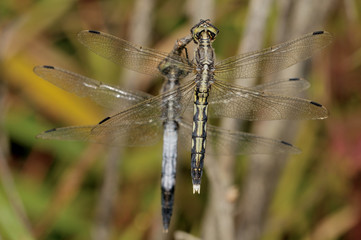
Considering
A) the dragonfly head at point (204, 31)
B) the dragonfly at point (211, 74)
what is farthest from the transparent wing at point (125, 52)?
the dragonfly head at point (204, 31)

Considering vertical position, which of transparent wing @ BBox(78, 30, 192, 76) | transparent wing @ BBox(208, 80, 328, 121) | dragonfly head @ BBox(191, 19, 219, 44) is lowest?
transparent wing @ BBox(208, 80, 328, 121)

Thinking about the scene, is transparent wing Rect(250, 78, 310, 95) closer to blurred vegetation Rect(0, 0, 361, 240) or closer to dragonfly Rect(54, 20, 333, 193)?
dragonfly Rect(54, 20, 333, 193)

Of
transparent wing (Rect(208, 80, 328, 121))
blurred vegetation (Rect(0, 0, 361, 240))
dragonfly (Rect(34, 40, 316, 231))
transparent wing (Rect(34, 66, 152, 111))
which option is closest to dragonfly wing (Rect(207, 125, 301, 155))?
dragonfly (Rect(34, 40, 316, 231))

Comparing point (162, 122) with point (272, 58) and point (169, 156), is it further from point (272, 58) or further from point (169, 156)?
point (272, 58)

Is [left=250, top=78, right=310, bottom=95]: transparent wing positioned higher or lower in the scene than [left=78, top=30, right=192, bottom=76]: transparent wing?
lower

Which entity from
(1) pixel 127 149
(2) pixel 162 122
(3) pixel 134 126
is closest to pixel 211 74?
(2) pixel 162 122

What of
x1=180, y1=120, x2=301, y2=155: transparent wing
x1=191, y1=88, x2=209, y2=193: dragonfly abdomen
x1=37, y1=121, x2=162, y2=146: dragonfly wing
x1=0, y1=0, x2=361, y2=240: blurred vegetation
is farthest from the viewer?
x1=0, y1=0, x2=361, y2=240: blurred vegetation

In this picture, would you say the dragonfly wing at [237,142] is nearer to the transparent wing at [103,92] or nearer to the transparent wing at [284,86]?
the transparent wing at [284,86]

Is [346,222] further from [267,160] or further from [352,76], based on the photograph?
[352,76]
